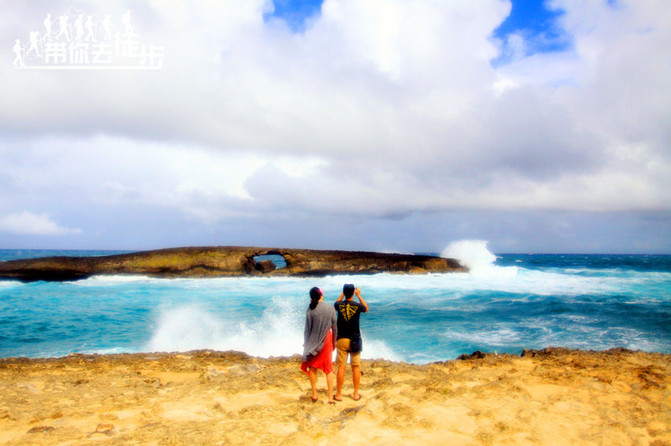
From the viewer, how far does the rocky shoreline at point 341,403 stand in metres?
4.39

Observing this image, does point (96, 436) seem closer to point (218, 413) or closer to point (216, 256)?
point (218, 413)

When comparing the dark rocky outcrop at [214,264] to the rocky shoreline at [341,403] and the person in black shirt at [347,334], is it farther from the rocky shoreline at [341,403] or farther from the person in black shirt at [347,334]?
the person in black shirt at [347,334]

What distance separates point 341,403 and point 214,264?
26.4m

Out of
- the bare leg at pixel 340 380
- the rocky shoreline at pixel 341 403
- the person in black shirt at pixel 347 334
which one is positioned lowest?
the rocky shoreline at pixel 341 403

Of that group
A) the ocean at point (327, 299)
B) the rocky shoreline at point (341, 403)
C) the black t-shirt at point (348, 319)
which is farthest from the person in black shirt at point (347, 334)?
the ocean at point (327, 299)

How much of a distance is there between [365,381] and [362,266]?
2615 centimetres

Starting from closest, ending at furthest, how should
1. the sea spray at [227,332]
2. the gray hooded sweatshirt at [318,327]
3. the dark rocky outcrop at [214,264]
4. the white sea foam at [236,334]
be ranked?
the gray hooded sweatshirt at [318,327], the white sea foam at [236,334], the sea spray at [227,332], the dark rocky outcrop at [214,264]

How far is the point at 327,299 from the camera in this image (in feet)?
60.9

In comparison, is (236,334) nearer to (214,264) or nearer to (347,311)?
(347,311)

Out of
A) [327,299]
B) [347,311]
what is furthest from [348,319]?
[327,299]

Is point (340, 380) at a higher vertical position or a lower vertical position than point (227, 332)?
higher

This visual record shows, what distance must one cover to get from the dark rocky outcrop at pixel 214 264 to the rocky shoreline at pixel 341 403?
22.7 metres

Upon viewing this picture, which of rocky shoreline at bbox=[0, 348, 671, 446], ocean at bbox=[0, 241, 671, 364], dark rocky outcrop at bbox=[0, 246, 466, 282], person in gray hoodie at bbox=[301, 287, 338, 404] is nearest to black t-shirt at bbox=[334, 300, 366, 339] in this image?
person in gray hoodie at bbox=[301, 287, 338, 404]

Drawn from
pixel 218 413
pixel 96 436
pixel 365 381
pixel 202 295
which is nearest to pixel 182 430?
pixel 218 413
